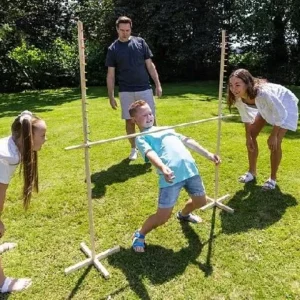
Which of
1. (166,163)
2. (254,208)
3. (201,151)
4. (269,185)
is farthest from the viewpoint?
(269,185)

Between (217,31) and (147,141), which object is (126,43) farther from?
(217,31)

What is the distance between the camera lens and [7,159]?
242cm

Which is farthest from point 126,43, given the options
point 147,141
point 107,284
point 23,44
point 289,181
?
point 23,44

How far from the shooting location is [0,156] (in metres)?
A: 2.41

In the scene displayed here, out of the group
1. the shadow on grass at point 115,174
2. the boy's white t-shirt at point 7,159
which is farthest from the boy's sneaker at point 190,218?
the boy's white t-shirt at point 7,159

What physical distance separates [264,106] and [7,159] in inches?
110

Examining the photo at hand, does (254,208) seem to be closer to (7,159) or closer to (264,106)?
(264,106)

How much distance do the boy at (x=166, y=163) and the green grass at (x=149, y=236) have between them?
0.35m

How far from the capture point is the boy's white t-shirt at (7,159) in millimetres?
2411

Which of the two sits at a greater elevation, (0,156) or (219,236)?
(0,156)

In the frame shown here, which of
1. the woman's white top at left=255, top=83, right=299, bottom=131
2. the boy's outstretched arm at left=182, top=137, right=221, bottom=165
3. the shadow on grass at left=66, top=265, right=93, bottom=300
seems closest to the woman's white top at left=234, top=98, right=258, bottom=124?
the woman's white top at left=255, top=83, right=299, bottom=131

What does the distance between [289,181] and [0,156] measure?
11.8 ft

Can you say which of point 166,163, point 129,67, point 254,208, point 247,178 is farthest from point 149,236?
point 129,67

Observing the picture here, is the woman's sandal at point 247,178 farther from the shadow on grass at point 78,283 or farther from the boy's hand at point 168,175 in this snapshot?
the shadow on grass at point 78,283
